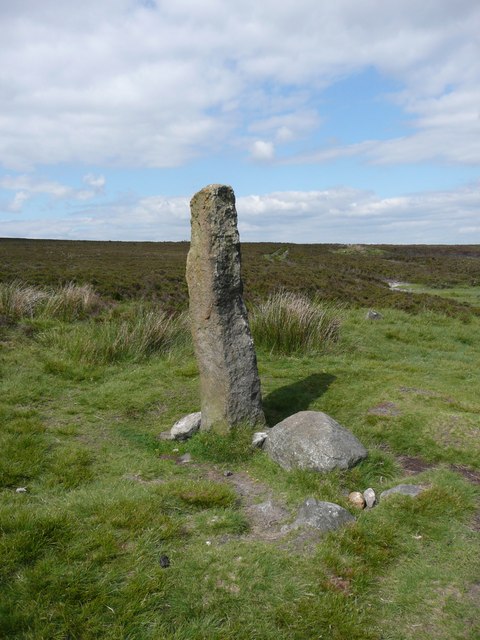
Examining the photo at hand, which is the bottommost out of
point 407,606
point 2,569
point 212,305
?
point 407,606

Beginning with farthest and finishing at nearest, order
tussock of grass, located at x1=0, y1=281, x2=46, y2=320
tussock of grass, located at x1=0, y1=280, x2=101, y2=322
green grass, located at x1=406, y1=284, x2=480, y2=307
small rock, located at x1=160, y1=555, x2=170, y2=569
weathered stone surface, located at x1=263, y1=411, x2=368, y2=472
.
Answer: green grass, located at x1=406, y1=284, x2=480, y2=307 < tussock of grass, located at x1=0, y1=280, x2=101, y2=322 < tussock of grass, located at x1=0, y1=281, x2=46, y2=320 < weathered stone surface, located at x1=263, y1=411, x2=368, y2=472 < small rock, located at x1=160, y1=555, x2=170, y2=569

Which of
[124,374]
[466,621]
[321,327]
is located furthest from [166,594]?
[321,327]

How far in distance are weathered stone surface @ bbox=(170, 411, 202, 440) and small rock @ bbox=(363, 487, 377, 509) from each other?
2565 millimetres

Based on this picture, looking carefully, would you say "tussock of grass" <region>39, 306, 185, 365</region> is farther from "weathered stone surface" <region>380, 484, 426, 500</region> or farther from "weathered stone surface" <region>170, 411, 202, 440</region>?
"weathered stone surface" <region>380, 484, 426, 500</region>

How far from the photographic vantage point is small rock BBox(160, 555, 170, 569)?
4238mm

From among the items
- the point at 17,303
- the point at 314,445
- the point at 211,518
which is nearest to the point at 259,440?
the point at 314,445

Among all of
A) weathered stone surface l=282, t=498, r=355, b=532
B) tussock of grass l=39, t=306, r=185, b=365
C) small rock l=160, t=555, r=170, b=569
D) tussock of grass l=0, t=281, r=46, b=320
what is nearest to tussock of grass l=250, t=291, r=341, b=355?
tussock of grass l=39, t=306, r=185, b=365

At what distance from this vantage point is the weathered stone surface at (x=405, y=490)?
5.51 metres

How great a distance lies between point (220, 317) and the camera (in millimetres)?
7133

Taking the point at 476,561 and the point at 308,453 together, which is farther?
the point at 308,453

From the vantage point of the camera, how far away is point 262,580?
4.16 metres

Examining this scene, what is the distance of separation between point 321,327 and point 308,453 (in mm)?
6525

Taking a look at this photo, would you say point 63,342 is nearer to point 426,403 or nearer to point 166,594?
point 426,403

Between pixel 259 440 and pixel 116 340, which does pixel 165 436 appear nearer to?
pixel 259 440
